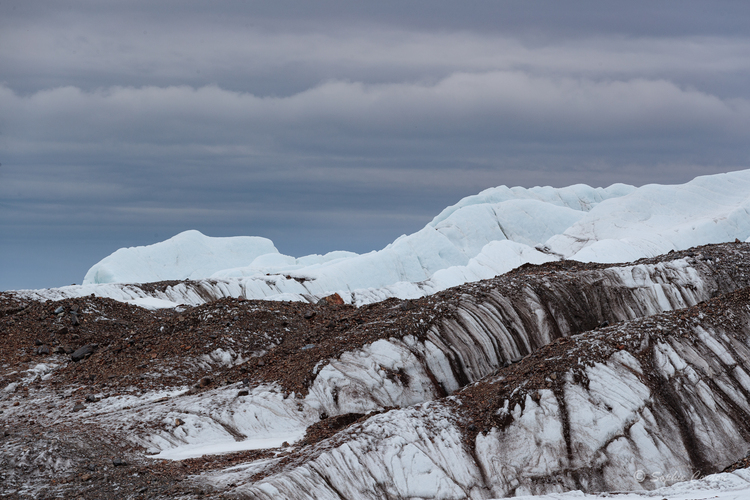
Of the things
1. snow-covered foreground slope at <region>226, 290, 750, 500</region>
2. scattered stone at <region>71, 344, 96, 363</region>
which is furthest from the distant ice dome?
snow-covered foreground slope at <region>226, 290, 750, 500</region>

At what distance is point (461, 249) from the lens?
54.9 m

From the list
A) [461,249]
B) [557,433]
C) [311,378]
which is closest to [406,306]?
[311,378]

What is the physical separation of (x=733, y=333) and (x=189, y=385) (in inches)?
520

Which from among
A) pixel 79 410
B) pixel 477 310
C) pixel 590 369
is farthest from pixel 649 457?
pixel 79 410

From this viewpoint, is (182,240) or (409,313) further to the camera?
(182,240)

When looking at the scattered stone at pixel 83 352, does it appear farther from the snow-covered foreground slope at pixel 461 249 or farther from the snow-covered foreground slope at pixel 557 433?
the snow-covered foreground slope at pixel 557 433

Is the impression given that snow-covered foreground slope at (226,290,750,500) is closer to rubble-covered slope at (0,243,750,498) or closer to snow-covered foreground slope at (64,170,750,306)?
rubble-covered slope at (0,243,750,498)

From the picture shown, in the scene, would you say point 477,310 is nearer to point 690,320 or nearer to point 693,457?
point 690,320

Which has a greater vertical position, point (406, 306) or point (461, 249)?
point (461, 249)

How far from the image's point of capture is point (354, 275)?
43688 mm

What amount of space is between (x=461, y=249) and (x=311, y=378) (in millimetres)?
40792

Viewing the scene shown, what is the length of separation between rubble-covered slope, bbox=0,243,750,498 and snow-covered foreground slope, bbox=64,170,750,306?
8113 millimetres

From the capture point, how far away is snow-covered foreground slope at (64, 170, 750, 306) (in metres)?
36.5

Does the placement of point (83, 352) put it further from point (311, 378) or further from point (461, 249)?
point (461, 249)
